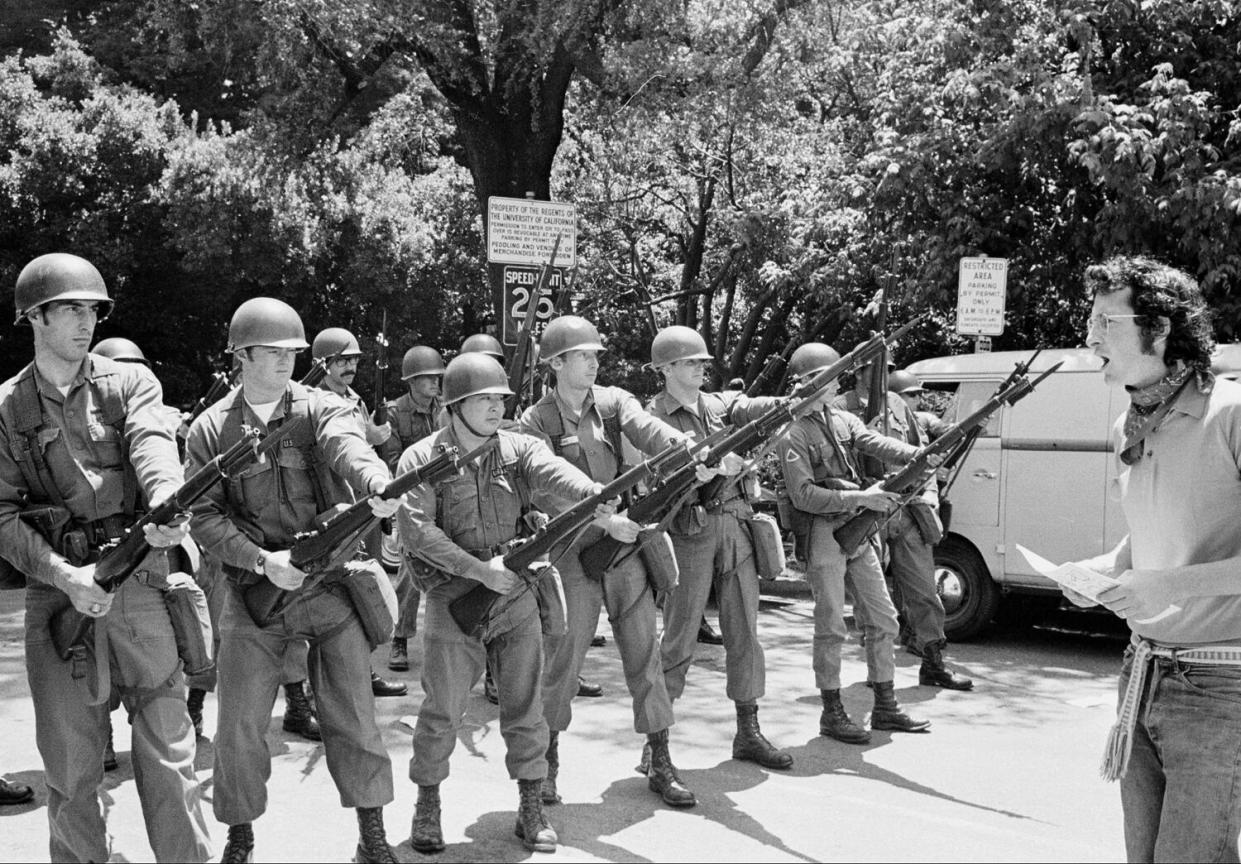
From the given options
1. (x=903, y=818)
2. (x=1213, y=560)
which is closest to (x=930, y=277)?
(x=903, y=818)

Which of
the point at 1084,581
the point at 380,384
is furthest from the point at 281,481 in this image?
the point at 380,384

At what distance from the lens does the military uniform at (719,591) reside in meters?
6.46

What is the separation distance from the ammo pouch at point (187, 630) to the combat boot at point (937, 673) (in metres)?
5.33

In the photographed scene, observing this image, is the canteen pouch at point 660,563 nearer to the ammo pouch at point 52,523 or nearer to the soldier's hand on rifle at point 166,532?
the soldier's hand on rifle at point 166,532

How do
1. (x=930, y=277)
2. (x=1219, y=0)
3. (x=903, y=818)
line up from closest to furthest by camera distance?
(x=903, y=818) → (x=1219, y=0) → (x=930, y=277)

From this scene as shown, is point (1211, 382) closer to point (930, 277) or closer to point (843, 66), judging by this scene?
point (930, 277)

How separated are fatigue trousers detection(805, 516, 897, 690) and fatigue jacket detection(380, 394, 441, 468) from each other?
3813 mm

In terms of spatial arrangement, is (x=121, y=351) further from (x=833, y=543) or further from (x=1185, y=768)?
(x=1185, y=768)

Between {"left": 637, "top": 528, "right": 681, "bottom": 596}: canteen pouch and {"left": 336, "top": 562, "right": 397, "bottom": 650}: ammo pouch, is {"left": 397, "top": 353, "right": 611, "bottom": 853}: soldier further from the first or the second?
{"left": 637, "top": 528, "right": 681, "bottom": 596}: canteen pouch

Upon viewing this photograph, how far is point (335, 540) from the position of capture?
14.9ft

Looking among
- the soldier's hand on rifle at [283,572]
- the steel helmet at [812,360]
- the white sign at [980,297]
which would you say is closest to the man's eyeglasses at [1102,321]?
the soldier's hand on rifle at [283,572]

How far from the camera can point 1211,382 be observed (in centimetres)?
339

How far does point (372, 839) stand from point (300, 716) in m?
2.41

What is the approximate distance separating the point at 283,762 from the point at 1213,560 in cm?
481
